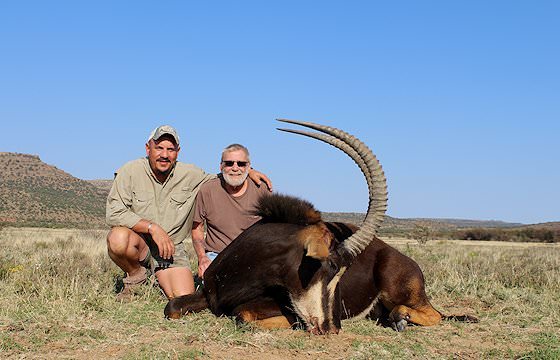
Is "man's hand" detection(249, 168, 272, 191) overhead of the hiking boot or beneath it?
overhead

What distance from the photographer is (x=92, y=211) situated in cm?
6981

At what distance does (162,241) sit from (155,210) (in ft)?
2.42

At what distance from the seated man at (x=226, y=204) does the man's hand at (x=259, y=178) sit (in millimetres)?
69

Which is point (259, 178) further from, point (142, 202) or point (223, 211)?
point (142, 202)

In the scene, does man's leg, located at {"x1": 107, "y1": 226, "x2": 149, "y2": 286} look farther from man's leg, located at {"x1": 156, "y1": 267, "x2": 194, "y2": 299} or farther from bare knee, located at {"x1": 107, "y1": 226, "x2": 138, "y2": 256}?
man's leg, located at {"x1": 156, "y1": 267, "x2": 194, "y2": 299}

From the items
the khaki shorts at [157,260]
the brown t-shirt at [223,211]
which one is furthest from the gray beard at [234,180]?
the khaki shorts at [157,260]

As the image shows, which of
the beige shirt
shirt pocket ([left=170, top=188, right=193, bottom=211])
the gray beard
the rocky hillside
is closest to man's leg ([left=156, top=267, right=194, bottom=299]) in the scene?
the beige shirt

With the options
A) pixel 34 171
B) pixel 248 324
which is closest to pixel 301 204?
pixel 248 324

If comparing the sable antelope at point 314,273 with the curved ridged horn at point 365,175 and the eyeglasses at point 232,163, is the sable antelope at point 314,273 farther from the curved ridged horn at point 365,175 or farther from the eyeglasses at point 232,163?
the eyeglasses at point 232,163

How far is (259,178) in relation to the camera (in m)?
Answer: 7.47

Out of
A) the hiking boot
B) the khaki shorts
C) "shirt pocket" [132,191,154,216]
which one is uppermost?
"shirt pocket" [132,191,154,216]

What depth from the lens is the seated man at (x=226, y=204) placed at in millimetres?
7113

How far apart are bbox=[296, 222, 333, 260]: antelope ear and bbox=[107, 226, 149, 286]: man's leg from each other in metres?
2.43

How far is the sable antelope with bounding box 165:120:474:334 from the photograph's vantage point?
5.47 m
